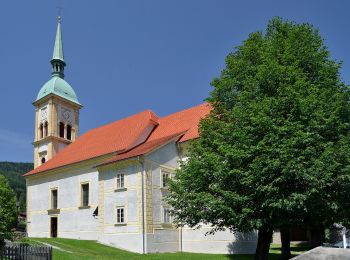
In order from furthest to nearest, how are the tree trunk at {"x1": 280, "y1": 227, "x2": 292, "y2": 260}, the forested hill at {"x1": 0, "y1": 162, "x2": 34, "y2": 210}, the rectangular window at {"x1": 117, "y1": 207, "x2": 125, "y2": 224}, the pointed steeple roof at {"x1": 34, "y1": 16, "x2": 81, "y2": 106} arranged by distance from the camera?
1. the forested hill at {"x1": 0, "y1": 162, "x2": 34, "y2": 210}
2. the pointed steeple roof at {"x1": 34, "y1": 16, "x2": 81, "y2": 106}
3. the rectangular window at {"x1": 117, "y1": 207, "x2": 125, "y2": 224}
4. the tree trunk at {"x1": 280, "y1": 227, "x2": 292, "y2": 260}

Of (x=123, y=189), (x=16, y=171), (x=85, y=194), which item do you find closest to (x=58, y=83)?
(x=85, y=194)

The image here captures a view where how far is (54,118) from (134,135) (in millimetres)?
20024

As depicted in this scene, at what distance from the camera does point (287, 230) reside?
21.5m

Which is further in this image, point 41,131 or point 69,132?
point 69,132

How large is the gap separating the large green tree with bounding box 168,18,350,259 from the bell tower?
31514 millimetres

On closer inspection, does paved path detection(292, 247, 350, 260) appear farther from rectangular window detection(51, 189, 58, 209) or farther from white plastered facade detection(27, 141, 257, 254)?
rectangular window detection(51, 189, 58, 209)

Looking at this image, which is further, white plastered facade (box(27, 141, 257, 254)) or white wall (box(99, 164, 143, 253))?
white wall (box(99, 164, 143, 253))

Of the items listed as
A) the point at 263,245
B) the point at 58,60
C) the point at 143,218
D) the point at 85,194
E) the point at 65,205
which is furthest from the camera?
the point at 58,60

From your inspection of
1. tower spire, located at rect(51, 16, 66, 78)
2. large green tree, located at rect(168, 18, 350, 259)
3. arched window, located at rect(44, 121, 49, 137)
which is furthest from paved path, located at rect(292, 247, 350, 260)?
tower spire, located at rect(51, 16, 66, 78)

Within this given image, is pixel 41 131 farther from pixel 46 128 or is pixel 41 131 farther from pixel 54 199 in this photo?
pixel 54 199

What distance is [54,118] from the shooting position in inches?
2025

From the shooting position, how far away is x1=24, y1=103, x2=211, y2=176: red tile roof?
33281 millimetres

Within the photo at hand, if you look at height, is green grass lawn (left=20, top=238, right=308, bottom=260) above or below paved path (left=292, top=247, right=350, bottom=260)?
below

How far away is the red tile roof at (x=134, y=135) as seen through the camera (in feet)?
109
